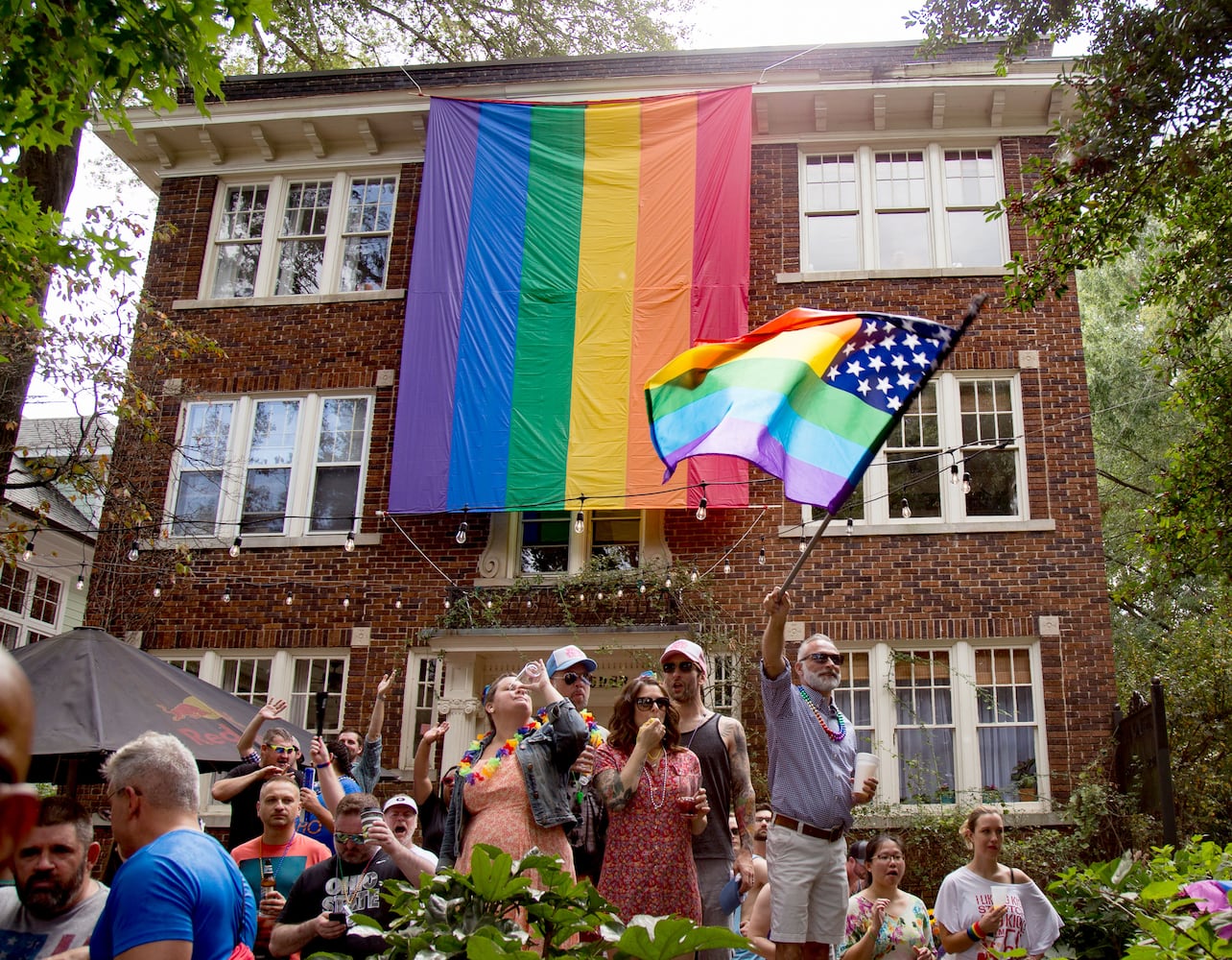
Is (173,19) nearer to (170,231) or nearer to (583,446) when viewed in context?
(170,231)

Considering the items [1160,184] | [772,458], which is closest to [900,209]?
[1160,184]

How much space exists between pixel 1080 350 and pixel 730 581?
5.10 meters

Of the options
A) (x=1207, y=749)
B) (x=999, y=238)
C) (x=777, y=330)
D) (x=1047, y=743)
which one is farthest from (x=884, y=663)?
(x=777, y=330)

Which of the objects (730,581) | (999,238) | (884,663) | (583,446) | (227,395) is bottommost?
(884,663)

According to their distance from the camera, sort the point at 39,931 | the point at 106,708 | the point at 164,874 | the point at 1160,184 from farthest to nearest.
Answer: the point at 1160,184 < the point at 106,708 < the point at 39,931 < the point at 164,874

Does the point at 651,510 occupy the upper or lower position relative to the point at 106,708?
upper

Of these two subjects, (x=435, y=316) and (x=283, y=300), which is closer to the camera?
(x=435, y=316)

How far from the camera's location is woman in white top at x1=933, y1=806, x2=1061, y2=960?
246 inches

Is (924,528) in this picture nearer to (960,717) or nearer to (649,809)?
(960,717)

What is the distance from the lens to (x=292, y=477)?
47.5 feet

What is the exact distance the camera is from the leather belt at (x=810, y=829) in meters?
5.05

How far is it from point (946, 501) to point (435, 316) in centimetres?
659

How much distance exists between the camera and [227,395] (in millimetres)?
14898

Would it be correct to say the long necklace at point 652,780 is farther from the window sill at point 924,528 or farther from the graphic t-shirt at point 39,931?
the window sill at point 924,528
